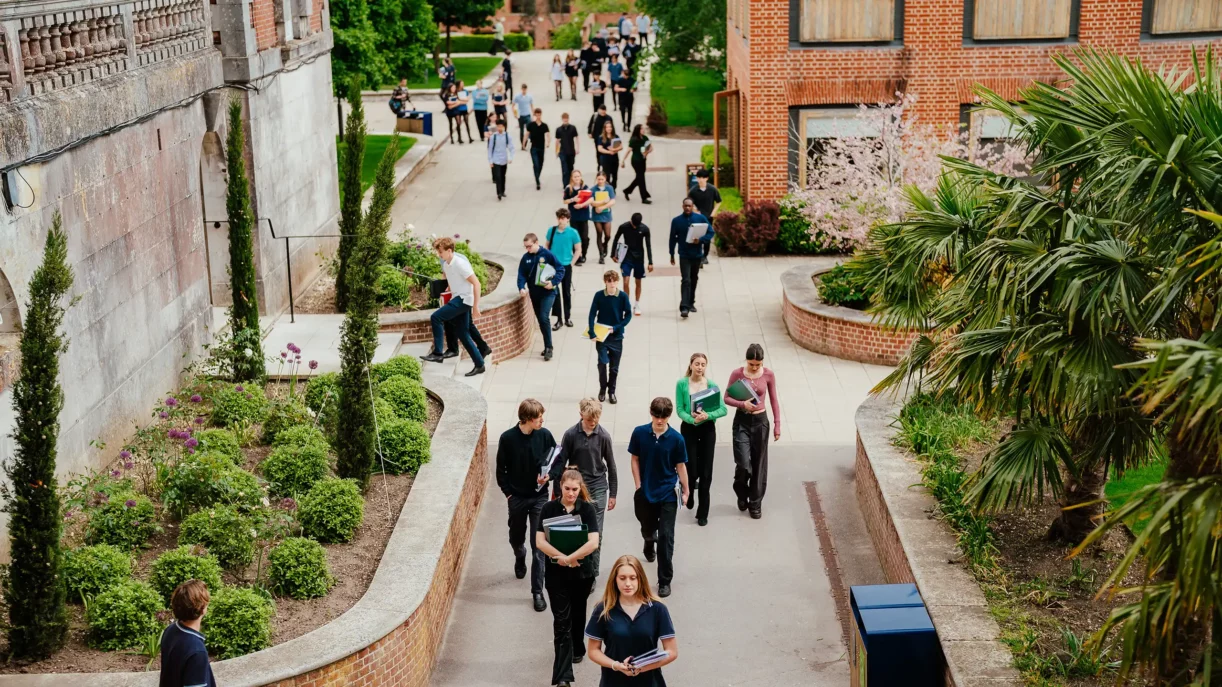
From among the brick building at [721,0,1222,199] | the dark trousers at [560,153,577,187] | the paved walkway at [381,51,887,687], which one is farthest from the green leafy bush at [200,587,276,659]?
the dark trousers at [560,153,577,187]

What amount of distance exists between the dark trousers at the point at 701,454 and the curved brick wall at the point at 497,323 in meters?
5.09

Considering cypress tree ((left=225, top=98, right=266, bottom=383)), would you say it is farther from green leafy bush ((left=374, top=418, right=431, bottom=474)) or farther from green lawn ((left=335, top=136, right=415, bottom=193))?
green lawn ((left=335, top=136, right=415, bottom=193))

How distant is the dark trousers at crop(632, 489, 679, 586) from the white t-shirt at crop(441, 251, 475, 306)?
221 inches

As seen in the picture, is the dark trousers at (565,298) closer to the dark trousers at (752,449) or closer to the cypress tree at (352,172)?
the cypress tree at (352,172)

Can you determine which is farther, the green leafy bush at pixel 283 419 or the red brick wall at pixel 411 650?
the green leafy bush at pixel 283 419

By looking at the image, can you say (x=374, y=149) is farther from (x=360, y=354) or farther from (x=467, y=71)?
(x=360, y=354)

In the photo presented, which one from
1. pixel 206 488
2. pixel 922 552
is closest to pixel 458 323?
pixel 206 488

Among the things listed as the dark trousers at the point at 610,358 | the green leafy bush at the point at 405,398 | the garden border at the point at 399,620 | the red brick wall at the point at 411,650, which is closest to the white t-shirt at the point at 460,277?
the dark trousers at the point at 610,358

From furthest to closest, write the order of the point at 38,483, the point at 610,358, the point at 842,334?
the point at 842,334, the point at 610,358, the point at 38,483

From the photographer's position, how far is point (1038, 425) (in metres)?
9.62

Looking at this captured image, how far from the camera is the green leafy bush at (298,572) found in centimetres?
994

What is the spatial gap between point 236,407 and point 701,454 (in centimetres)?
454

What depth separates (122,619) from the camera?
918cm

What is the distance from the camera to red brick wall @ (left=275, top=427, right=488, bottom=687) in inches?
348
